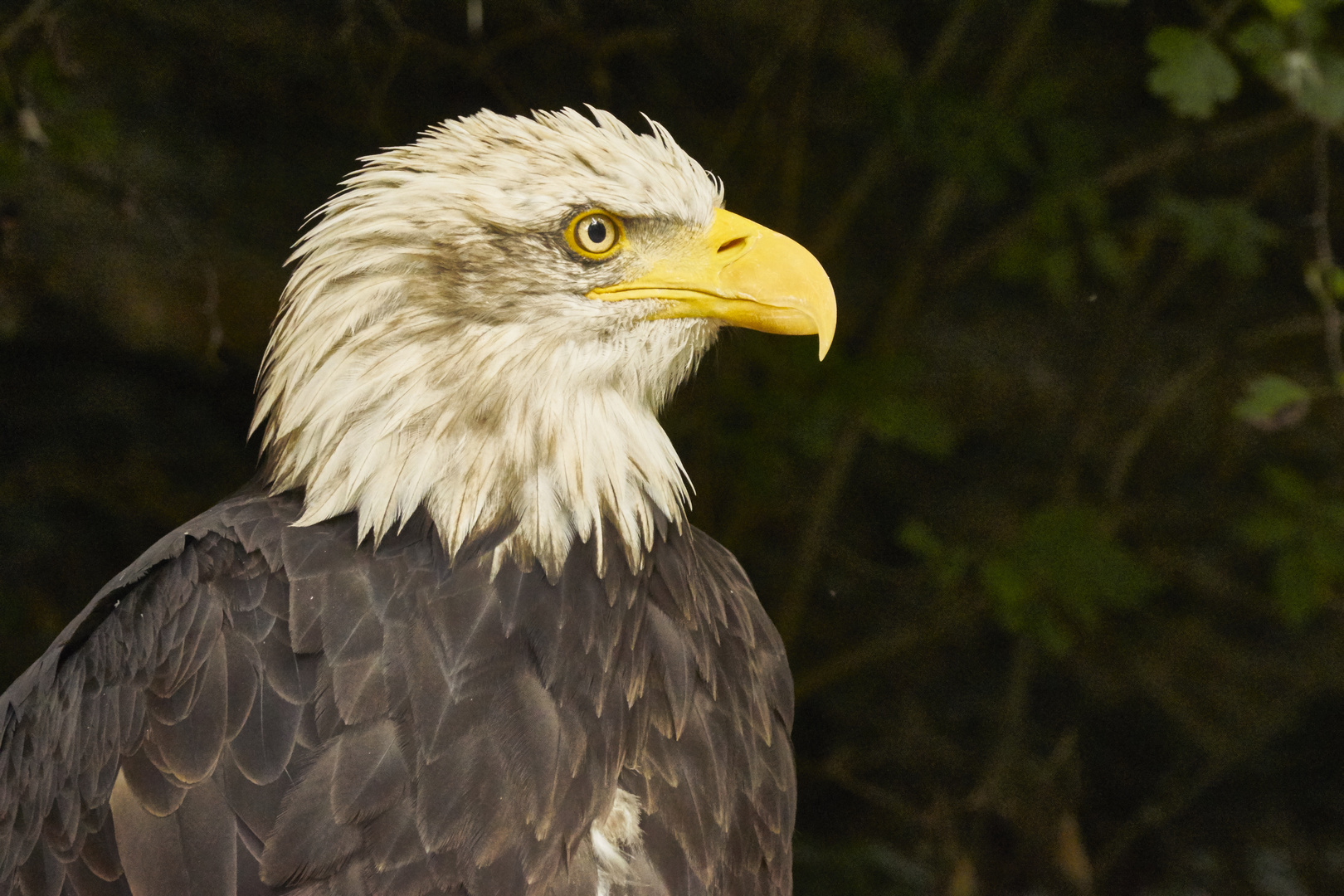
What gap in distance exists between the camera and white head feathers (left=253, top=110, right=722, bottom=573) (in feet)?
6.48

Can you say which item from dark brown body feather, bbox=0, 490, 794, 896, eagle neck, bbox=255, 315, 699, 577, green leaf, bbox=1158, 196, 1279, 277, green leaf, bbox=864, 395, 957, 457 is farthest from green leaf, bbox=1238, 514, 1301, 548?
eagle neck, bbox=255, 315, 699, 577

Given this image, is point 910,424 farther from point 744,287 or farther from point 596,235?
point 596,235

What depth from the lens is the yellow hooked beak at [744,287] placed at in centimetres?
Answer: 205

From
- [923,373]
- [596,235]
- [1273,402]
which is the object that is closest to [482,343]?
[596,235]

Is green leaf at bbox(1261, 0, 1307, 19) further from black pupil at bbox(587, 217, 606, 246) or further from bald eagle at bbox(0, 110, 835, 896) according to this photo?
black pupil at bbox(587, 217, 606, 246)

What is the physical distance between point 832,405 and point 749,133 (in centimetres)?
120

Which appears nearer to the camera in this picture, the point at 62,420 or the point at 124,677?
the point at 124,677

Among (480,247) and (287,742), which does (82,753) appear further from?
(480,247)

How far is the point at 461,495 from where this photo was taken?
1972mm

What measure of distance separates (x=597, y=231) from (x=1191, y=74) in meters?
1.50

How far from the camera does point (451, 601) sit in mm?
1924

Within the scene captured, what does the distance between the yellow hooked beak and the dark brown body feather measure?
416 mm

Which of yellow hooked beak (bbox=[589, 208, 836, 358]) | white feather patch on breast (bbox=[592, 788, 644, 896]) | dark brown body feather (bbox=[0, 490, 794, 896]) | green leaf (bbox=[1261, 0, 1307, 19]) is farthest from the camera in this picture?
green leaf (bbox=[1261, 0, 1307, 19])

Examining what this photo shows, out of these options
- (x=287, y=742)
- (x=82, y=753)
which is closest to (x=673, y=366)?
(x=287, y=742)
